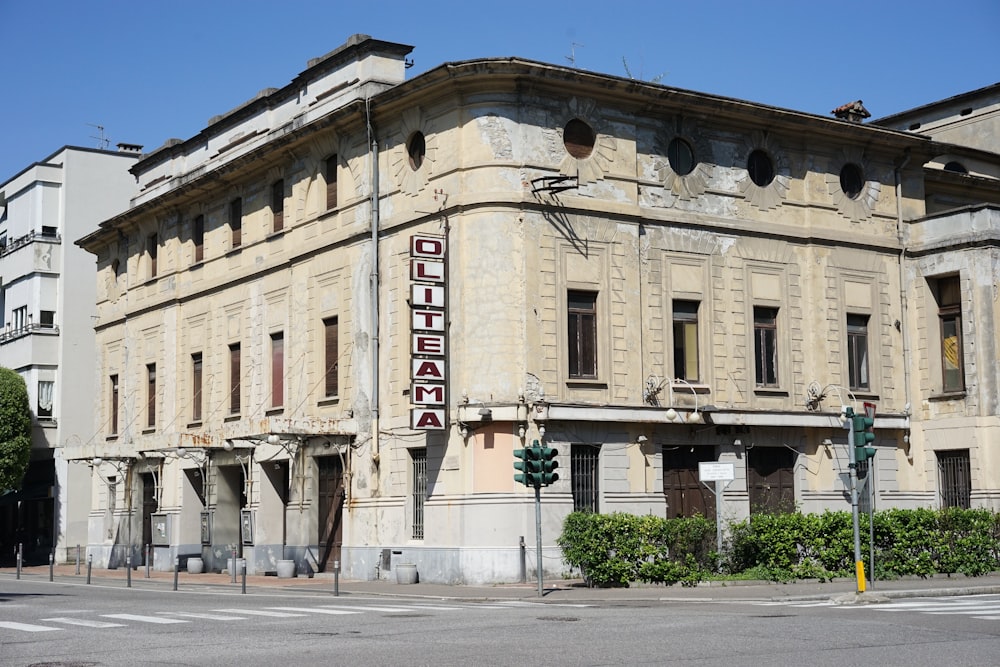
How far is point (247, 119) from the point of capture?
138 ft

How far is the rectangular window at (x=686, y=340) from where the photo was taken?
33.6 m

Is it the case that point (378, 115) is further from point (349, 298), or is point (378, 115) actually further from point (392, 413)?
point (392, 413)

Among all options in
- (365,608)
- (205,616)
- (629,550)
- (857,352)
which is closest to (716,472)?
(629,550)

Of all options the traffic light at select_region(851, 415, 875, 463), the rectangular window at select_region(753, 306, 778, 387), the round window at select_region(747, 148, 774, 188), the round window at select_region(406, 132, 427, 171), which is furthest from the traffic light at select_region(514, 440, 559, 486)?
the round window at select_region(747, 148, 774, 188)

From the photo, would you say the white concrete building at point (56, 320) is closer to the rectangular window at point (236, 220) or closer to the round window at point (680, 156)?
the rectangular window at point (236, 220)

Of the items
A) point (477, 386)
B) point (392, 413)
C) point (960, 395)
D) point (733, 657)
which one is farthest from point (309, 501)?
point (733, 657)

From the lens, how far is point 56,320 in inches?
2298

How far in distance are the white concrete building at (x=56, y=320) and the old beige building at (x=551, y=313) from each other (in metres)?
17.2

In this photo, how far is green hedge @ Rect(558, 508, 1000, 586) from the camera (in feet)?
89.2

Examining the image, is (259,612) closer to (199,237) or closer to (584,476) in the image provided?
(584,476)

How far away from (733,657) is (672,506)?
1867cm

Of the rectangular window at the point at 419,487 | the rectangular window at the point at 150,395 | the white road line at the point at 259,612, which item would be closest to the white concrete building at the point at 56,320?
the rectangular window at the point at 150,395

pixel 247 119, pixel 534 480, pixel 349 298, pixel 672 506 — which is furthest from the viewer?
pixel 247 119

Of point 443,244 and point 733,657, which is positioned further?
point 443,244
